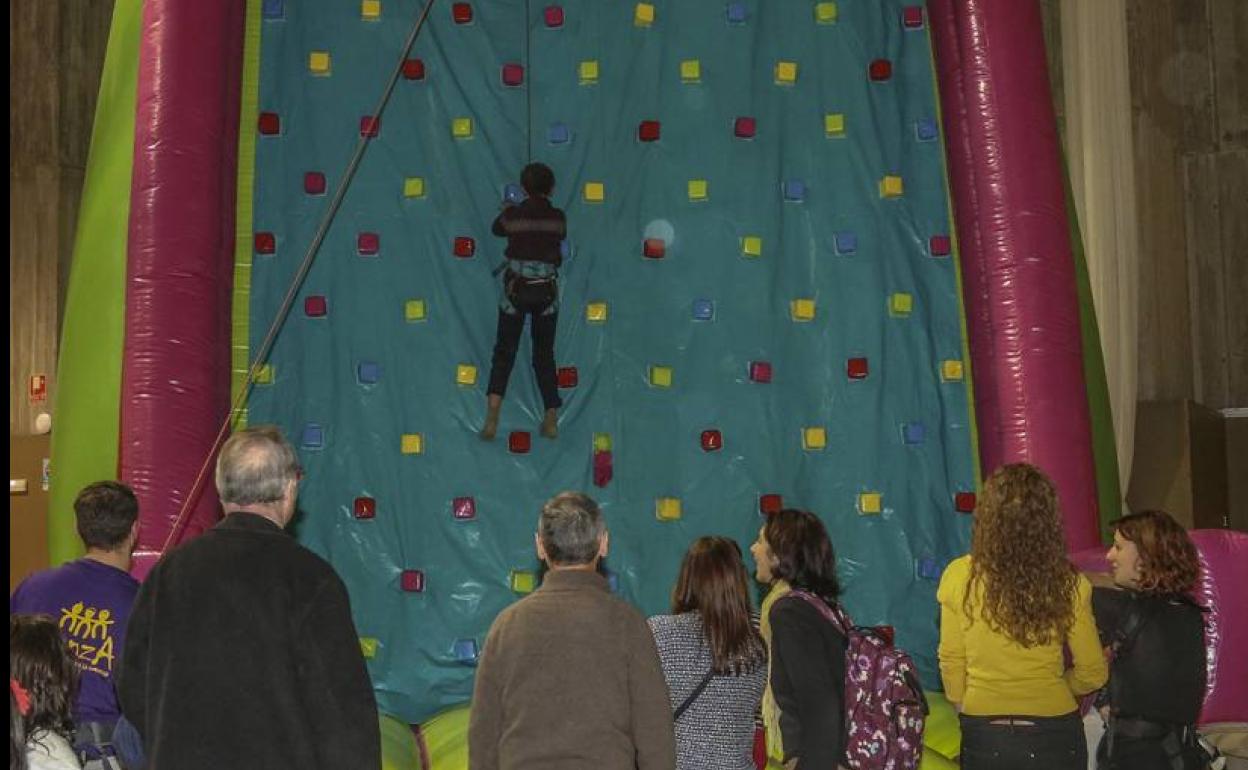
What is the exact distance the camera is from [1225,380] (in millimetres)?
9055

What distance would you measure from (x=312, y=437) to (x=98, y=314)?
97 cm

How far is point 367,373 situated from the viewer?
243 inches

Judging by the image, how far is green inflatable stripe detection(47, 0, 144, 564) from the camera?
5.40 metres

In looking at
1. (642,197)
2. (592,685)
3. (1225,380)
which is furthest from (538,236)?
(1225,380)

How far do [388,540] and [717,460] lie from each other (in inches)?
53.5

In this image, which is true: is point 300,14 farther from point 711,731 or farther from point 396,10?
point 711,731

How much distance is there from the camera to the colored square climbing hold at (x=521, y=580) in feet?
19.6

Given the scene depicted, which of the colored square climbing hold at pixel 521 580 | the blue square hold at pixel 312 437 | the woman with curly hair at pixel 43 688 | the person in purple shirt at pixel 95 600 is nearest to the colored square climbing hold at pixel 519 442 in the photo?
the colored square climbing hold at pixel 521 580

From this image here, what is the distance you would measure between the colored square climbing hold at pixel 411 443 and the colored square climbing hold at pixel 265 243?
946 mm

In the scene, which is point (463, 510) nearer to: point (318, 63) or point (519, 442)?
point (519, 442)

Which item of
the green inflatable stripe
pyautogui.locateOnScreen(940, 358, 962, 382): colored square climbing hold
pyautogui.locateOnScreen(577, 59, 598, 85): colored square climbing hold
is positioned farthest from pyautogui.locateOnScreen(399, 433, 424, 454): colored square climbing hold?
pyautogui.locateOnScreen(940, 358, 962, 382): colored square climbing hold

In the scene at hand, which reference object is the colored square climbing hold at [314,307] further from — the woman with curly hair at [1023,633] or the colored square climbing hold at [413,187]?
the woman with curly hair at [1023,633]

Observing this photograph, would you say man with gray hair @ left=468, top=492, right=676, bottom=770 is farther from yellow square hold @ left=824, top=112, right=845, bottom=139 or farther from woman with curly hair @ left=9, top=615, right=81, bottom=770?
yellow square hold @ left=824, top=112, right=845, bottom=139

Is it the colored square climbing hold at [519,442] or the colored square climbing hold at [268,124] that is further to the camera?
the colored square climbing hold at [268,124]
